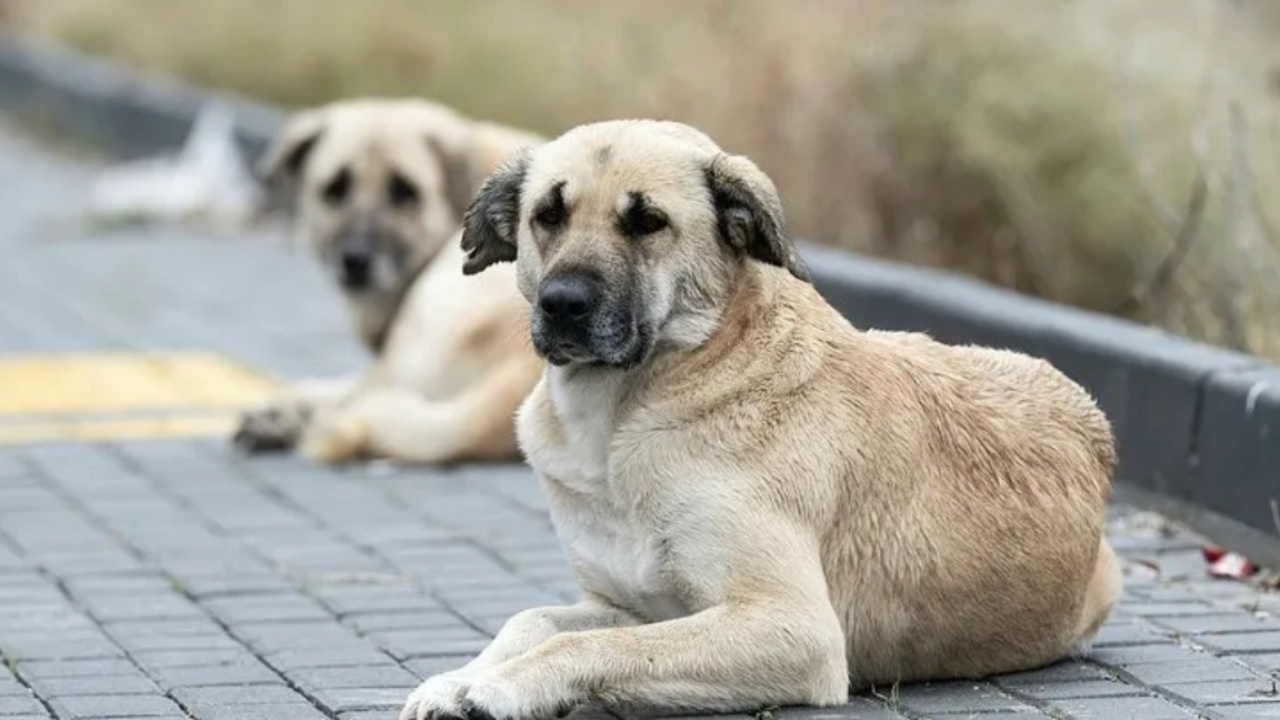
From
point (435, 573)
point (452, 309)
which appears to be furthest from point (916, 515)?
point (452, 309)

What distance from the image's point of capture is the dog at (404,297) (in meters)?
9.31

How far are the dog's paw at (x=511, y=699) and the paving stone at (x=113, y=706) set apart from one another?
2.72 feet

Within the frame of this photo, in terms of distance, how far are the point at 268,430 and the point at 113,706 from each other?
141 inches

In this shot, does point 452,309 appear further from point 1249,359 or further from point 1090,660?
point 1090,660

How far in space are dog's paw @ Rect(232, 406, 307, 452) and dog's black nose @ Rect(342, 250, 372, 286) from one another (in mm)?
619

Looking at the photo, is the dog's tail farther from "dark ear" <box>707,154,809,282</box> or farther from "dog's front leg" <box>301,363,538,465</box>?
"dog's front leg" <box>301,363,538,465</box>

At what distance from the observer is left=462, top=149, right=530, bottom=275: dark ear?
6.17 m

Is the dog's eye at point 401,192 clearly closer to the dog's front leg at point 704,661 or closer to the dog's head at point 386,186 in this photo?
the dog's head at point 386,186

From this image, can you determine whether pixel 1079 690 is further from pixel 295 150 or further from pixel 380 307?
pixel 295 150

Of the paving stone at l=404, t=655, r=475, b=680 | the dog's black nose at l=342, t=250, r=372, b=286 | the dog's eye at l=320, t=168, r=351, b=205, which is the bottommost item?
the paving stone at l=404, t=655, r=475, b=680

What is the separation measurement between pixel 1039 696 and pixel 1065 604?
0.81 feet

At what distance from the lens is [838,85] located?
11789 millimetres

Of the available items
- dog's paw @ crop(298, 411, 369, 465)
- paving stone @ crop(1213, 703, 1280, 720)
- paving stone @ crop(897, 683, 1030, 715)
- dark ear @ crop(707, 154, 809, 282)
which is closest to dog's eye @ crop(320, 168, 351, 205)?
dog's paw @ crop(298, 411, 369, 465)

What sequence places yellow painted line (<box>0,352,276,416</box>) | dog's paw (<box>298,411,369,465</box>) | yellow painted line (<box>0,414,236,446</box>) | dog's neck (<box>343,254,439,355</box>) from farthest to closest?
yellow painted line (<box>0,352,276,416</box>) < dog's neck (<box>343,254,439,355</box>) < yellow painted line (<box>0,414,236,446</box>) < dog's paw (<box>298,411,369,465</box>)
